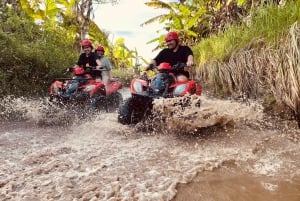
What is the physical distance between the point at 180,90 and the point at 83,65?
3915 mm

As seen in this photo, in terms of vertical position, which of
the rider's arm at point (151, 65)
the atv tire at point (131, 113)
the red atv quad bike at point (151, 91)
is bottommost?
the atv tire at point (131, 113)

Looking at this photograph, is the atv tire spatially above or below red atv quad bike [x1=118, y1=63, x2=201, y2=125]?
below

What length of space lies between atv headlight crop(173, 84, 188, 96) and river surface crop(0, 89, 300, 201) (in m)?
0.23

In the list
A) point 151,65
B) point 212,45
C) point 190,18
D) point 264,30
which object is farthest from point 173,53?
point 190,18

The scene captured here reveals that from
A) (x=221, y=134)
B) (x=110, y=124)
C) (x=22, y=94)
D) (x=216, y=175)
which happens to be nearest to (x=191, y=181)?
(x=216, y=175)

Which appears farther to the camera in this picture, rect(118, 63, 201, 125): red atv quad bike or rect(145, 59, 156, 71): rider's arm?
rect(145, 59, 156, 71): rider's arm

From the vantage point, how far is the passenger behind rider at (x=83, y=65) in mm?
7297

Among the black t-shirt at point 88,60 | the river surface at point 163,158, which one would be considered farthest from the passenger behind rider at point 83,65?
the river surface at point 163,158

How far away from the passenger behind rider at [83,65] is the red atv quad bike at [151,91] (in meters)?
1.96

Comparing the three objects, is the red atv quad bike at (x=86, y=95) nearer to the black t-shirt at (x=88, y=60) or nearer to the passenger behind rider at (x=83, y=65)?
the passenger behind rider at (x=83, y=65)

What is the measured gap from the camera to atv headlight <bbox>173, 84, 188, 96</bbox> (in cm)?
512

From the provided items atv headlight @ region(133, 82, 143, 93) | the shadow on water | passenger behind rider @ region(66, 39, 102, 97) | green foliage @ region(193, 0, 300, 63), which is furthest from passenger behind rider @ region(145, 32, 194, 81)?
the shadow on water

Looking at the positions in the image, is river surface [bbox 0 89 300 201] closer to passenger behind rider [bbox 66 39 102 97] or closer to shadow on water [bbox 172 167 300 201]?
shadow on water [bbox 172 167 300 201]

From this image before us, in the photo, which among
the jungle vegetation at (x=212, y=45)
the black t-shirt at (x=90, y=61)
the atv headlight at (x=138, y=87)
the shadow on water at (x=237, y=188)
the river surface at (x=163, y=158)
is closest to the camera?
the shadow on water at (x=237, y=188)
